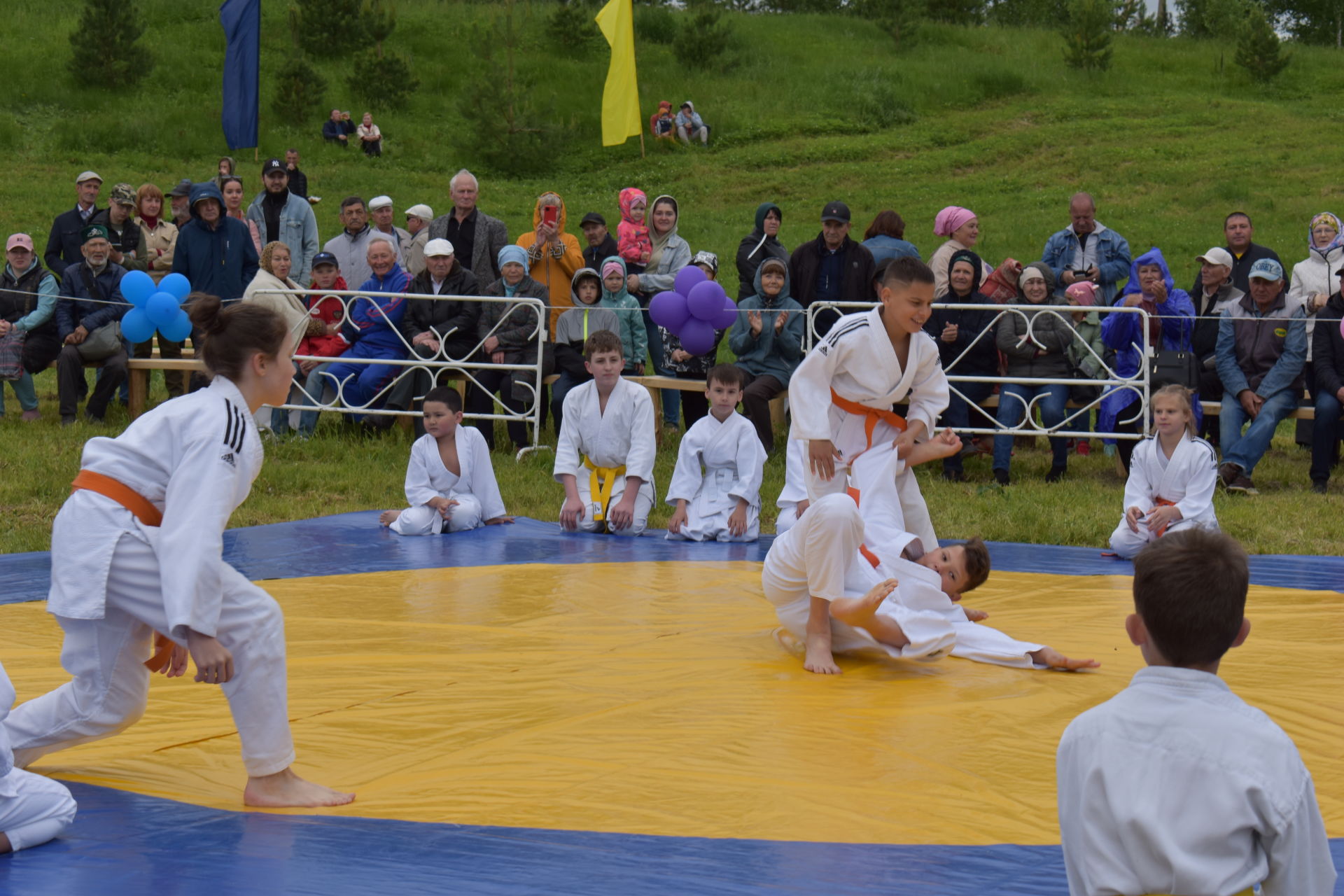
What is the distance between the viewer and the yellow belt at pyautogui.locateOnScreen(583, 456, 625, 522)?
7191 millimetres

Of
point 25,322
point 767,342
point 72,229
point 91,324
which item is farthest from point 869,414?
point 72,229

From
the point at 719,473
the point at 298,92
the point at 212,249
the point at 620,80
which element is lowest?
the point at 719,473

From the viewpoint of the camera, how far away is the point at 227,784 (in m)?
3.20

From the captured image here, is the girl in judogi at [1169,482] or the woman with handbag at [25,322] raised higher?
the woman with handbag at [25,322]

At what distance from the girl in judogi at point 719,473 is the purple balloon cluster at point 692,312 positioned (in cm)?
131

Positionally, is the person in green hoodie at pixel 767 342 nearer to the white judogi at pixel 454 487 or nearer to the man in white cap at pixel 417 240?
the white judogi at pixel 454 487

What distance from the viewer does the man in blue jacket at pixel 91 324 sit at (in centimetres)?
945

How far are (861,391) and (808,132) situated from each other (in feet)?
70.8

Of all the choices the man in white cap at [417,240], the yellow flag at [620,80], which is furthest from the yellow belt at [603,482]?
the yellow flag at [620,80]

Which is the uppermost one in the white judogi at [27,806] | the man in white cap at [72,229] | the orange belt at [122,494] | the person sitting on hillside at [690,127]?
the person sitting on hillside at [690,127]

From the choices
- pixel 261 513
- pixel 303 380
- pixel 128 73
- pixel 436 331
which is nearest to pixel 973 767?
pixel 261 513

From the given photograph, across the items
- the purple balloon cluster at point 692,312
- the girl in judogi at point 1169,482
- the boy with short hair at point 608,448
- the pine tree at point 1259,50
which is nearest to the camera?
the girl in judogi at point 1169,482

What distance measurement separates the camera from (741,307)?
352 inches

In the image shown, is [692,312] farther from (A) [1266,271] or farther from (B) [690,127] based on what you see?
(B) [690,127]
